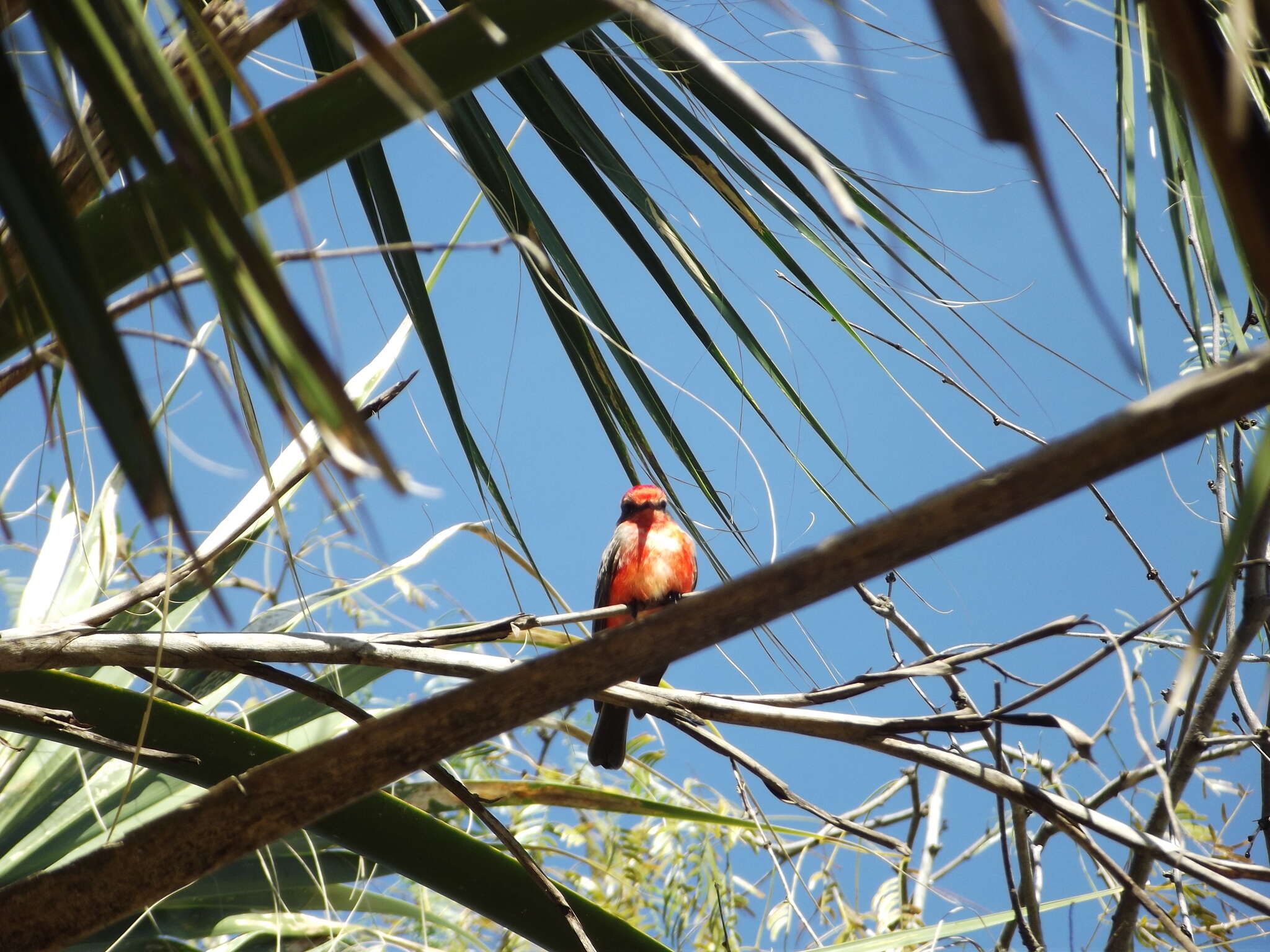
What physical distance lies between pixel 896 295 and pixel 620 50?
1.62ft

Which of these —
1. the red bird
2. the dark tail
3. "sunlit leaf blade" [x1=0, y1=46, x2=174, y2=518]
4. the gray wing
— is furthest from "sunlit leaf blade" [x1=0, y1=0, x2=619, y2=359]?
the gray wing

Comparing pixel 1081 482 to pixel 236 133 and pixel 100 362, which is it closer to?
pixel 100 362

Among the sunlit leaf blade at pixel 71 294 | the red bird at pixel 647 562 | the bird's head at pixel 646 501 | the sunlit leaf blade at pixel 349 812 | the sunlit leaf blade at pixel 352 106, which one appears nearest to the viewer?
the sunlit leaf blade at pixel 71 294

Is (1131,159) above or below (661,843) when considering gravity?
above

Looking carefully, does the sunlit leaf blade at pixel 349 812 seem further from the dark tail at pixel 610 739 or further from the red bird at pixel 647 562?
the red bird at pixel 647 562

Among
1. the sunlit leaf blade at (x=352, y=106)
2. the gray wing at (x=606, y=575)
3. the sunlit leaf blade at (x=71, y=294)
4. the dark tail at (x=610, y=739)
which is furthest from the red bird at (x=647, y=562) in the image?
the sunlit leaf blade at (x=71, y=294)

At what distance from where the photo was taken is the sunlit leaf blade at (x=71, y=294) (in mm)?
488

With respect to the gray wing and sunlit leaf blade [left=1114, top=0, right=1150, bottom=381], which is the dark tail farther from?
sunlit leaf blade [left=1114, top=0, right=1150, bottom=381]

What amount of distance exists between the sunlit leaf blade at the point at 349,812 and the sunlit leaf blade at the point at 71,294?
2.46 ft

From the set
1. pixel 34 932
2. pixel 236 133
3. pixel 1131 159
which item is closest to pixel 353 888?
pixel 34 932

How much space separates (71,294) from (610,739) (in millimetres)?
2870

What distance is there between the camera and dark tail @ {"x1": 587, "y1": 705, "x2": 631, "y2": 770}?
3.14 m

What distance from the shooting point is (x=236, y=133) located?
0.76m

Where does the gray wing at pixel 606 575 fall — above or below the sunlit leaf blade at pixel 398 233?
below
